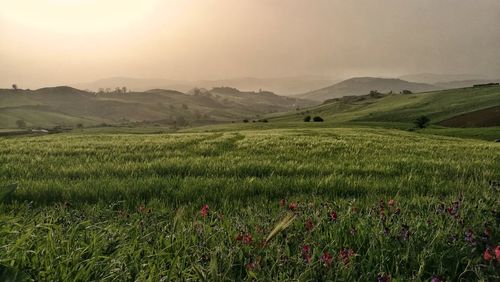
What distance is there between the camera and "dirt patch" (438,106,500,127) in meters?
101

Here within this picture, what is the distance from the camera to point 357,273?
343cm

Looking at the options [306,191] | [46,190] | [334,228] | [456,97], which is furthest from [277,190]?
[456,97]

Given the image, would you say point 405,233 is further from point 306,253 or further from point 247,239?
point 247,239

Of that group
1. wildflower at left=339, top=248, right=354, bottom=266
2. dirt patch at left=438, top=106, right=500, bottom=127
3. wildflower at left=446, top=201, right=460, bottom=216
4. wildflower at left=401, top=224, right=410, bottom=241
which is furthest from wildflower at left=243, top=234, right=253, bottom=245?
dirt patch at left=438, top=106, right=500, bottom=127

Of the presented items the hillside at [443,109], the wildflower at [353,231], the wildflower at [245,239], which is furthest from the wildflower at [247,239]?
the hillside at [443,109]

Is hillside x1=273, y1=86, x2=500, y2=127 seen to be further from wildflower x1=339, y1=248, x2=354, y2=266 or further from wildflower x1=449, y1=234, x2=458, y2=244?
wildflower x1=339, y1=248, x2=354, y2=266

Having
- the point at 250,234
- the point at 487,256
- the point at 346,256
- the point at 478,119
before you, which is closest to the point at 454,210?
the point at 487,256

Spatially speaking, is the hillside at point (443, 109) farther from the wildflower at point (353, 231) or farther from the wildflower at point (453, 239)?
the wildflower at point (353, 231)

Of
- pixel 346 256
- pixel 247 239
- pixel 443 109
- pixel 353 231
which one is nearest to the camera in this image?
pixel 346 256

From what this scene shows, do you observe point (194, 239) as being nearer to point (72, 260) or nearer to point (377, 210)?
point (72, 260)

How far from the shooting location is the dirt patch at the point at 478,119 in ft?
332

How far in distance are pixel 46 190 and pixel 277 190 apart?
4.65m

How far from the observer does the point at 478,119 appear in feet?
350

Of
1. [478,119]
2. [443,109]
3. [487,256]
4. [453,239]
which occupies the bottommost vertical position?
[478,119]
